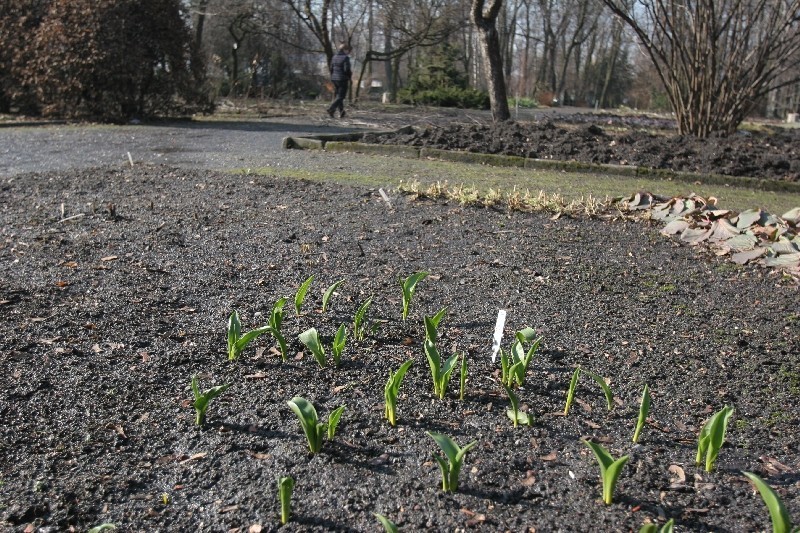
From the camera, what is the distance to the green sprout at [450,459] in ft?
7.30

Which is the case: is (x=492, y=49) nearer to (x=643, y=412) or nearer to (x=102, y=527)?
(x=643, y=412)

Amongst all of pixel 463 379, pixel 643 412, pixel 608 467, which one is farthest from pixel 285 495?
pixel 643 412

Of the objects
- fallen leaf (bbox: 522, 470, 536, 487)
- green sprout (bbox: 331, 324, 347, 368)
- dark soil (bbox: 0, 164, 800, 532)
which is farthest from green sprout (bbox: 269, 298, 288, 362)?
fallen leaf (bbox: 522, 470, 536, 487)

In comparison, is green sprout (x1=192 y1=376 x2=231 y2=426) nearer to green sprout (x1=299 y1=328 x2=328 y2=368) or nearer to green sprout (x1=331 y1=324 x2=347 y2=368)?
green sprout (x1=299 y1=328 x2=328 y2=368)

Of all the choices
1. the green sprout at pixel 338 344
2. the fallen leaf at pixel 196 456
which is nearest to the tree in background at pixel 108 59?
the green sprout at pixel 338 344

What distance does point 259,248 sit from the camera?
4.95m

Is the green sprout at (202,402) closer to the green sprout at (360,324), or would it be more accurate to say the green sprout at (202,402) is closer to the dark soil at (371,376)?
the dark soil at (371,376)

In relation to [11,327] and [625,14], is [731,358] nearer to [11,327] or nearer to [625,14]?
[11,327]

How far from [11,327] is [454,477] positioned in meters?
2.16

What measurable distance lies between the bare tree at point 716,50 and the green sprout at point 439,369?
8.60 m

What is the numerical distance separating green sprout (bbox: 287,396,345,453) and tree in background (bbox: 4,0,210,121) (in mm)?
13151

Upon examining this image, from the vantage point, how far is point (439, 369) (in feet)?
9.66

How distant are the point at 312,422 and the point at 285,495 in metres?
0.34

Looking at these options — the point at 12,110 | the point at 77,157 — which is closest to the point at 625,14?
the point at 77,157
